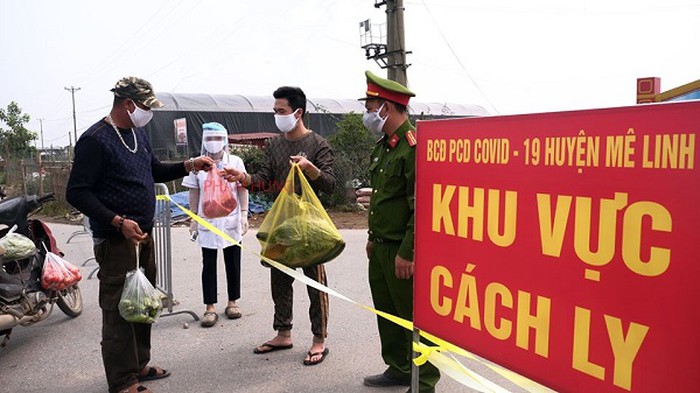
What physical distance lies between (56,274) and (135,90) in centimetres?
200

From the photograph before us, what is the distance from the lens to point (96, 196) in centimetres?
315

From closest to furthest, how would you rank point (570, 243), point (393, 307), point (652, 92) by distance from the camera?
point (570, 243) < point (393, 307) < point (652, 92)

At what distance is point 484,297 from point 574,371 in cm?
37

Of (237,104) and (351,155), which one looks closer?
(351,155)

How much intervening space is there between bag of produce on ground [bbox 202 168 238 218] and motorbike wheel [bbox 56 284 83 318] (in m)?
1.49

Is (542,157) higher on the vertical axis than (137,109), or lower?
lower

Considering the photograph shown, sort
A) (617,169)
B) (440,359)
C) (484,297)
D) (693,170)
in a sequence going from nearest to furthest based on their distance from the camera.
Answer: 1. (693,170)
2. (617,169)
3. (484,297)
4. (440,359)

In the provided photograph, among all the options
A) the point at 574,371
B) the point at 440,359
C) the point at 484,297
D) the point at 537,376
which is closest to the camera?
the point at 574,371

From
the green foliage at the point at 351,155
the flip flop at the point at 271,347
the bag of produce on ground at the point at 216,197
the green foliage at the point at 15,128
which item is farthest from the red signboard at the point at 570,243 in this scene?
the green foliage at the point at 15,128

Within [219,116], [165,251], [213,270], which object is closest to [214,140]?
[213,270]

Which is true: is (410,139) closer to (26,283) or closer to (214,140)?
(214,140)

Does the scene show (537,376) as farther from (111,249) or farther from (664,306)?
(111,249)

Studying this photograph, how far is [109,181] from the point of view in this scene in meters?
3.19

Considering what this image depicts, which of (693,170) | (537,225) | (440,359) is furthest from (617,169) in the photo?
(440,359)
